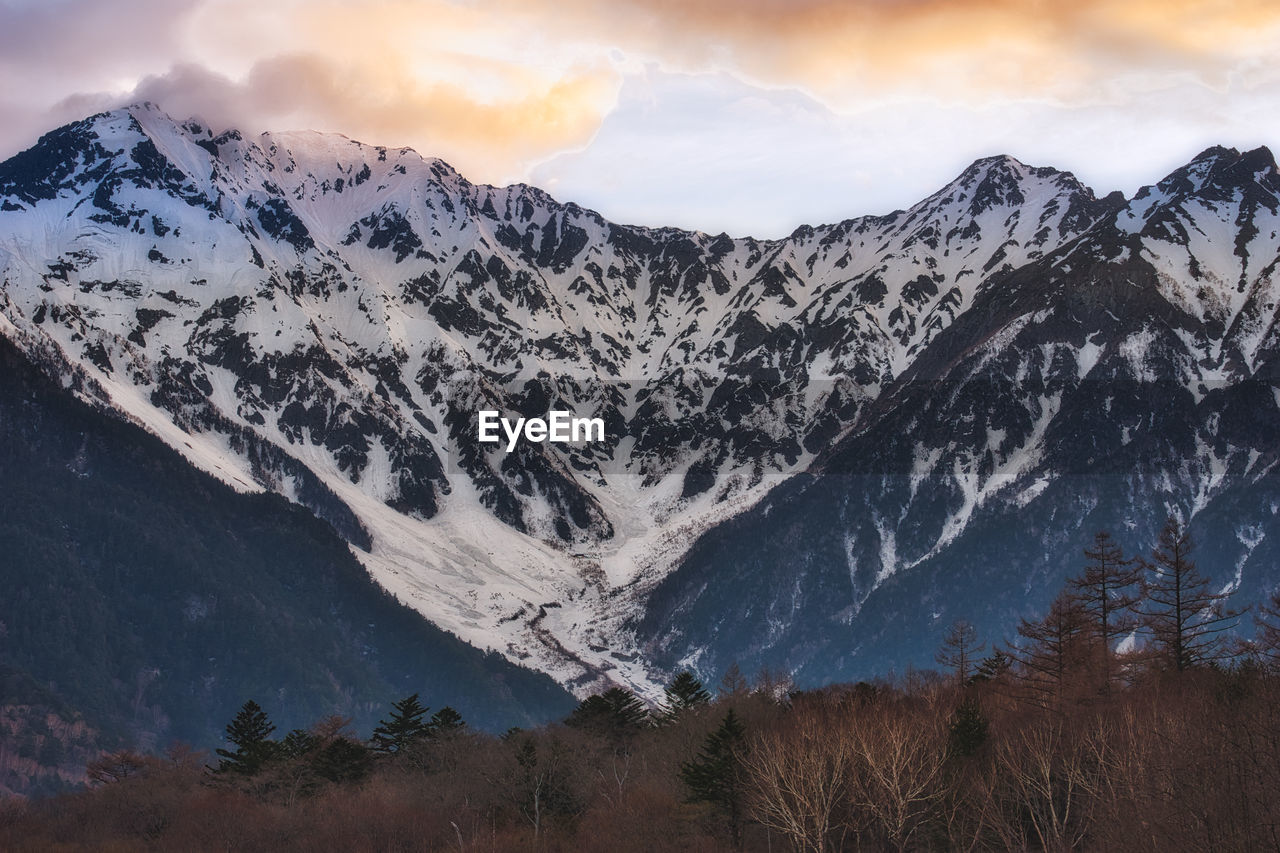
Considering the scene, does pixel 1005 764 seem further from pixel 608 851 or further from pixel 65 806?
pixel 65 806

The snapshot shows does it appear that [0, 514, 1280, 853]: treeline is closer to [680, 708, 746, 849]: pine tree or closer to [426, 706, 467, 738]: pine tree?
[680, 708, 746, 849]: pine tree

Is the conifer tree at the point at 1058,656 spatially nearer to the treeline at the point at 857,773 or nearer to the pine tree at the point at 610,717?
the treeline at the point at 857,773

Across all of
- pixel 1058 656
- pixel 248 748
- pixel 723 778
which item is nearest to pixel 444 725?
pixel 248 748

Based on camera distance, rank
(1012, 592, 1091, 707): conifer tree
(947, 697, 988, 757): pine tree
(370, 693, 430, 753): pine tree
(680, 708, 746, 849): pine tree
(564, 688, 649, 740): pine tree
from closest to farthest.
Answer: (947, 697, 988, 757): pine tree
(680, 708, 746, 849): pine tree
(1012, 592, 1091, 707): conifer tree
(564, 688, 649, 740): pine tree
(370, 693, 430, 753): pine tree

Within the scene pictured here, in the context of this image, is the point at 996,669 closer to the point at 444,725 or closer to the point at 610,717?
the point at 610,717

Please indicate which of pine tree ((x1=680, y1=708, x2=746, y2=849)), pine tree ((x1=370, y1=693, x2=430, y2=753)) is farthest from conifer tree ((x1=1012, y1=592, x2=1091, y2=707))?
pine tree ((x1=370, y1=693, x2=430, y2=753))
